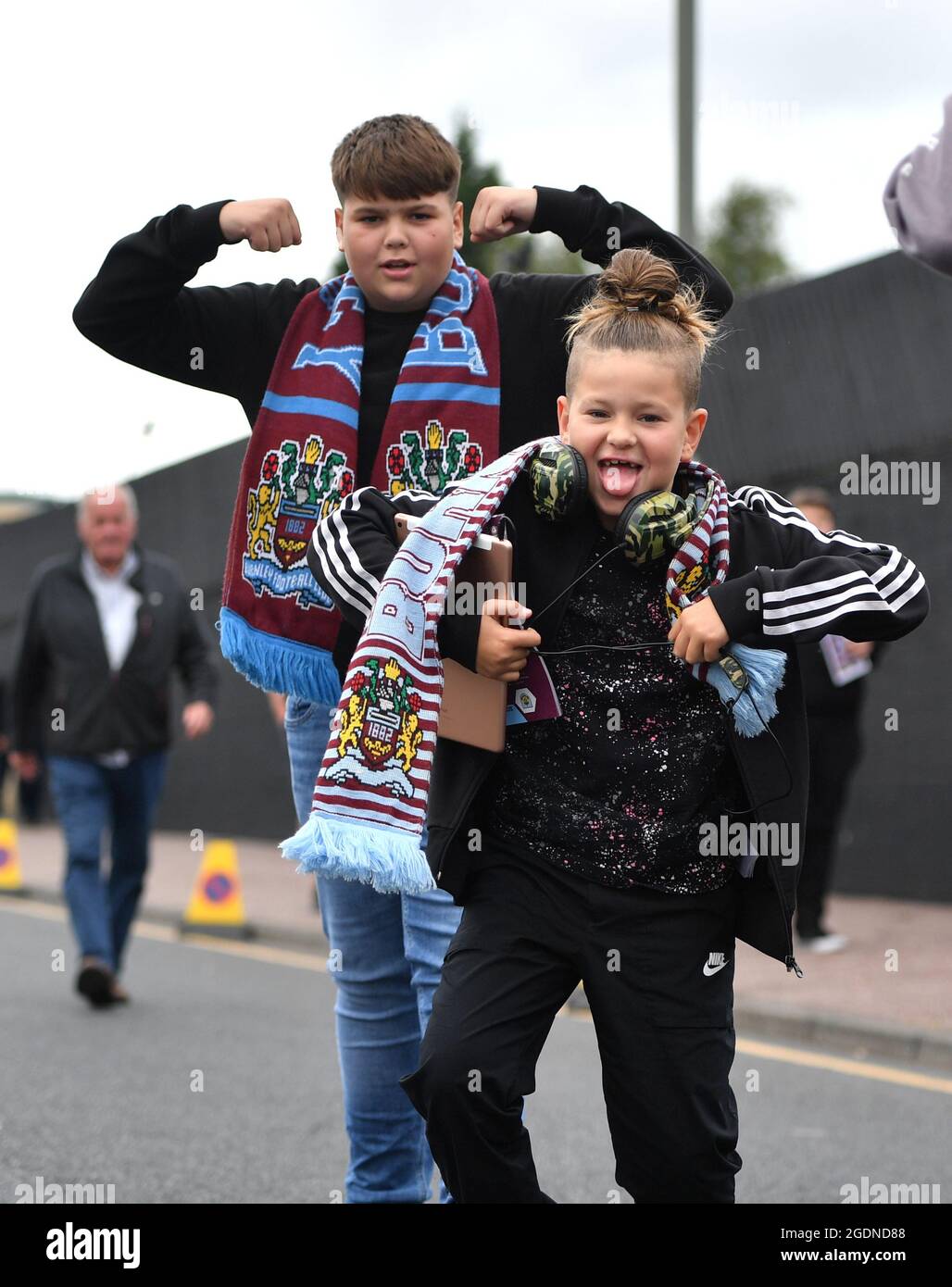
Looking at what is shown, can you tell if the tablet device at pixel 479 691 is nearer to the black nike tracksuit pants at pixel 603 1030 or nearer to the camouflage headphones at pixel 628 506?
the camouflage headphones at pixel 628 506

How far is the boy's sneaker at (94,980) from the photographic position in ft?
26.6

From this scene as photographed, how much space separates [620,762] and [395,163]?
116 cm

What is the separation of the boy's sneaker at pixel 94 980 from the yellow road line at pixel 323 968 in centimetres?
180

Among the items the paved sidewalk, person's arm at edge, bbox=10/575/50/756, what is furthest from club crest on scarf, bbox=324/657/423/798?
person's arm at edge, bbox=10/575/50/756

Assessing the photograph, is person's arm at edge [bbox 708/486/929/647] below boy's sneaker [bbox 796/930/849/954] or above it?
above

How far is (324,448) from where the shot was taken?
11.3ft

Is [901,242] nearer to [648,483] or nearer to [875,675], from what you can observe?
[648,483]

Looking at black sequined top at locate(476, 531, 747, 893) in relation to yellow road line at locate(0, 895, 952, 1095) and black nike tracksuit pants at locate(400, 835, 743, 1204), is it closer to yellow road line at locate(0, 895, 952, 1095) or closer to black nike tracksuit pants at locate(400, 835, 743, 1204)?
black nike tracksuit pants at locate(400, 835, 743, 1204)

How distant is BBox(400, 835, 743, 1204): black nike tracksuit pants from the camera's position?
297cm

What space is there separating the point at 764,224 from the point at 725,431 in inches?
1889

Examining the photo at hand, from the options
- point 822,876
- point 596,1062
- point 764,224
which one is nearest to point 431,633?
point 596,1062

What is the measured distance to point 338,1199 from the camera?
4.70 metres

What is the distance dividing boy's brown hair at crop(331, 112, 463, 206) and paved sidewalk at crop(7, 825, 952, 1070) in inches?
66.8

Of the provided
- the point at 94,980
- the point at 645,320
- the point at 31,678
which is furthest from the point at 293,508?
the point at 31,678
